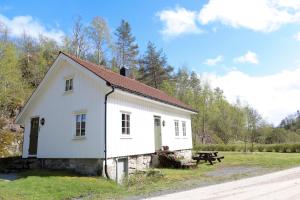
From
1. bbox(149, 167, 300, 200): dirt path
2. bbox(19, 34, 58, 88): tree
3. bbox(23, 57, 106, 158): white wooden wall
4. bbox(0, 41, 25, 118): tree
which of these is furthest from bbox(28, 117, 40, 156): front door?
bbox(19, 34, 58, 88): tree

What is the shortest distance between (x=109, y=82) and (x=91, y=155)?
11.7ft

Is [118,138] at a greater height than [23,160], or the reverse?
[118,138]

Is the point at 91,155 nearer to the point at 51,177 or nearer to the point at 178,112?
the point at 51,177

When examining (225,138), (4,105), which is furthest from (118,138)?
(225,138)

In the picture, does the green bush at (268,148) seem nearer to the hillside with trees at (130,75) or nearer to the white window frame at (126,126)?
→ the hillside with trees at (130,75)

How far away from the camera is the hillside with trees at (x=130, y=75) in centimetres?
2927

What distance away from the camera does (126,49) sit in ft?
149

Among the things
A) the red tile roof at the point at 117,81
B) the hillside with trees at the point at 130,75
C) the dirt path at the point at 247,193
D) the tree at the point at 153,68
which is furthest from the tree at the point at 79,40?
the dirt path at the point at 247,193

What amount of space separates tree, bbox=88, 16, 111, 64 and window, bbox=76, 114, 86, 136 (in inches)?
1002

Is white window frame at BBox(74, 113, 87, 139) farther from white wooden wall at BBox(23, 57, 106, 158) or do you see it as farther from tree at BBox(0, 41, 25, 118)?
tree at BBox(0, 41, 25, 118)

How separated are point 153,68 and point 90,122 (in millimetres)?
32576

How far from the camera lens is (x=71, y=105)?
51.2 ft

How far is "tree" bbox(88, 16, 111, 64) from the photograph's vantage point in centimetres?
3919

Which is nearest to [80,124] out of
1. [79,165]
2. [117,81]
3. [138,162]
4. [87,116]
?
[87,116]
